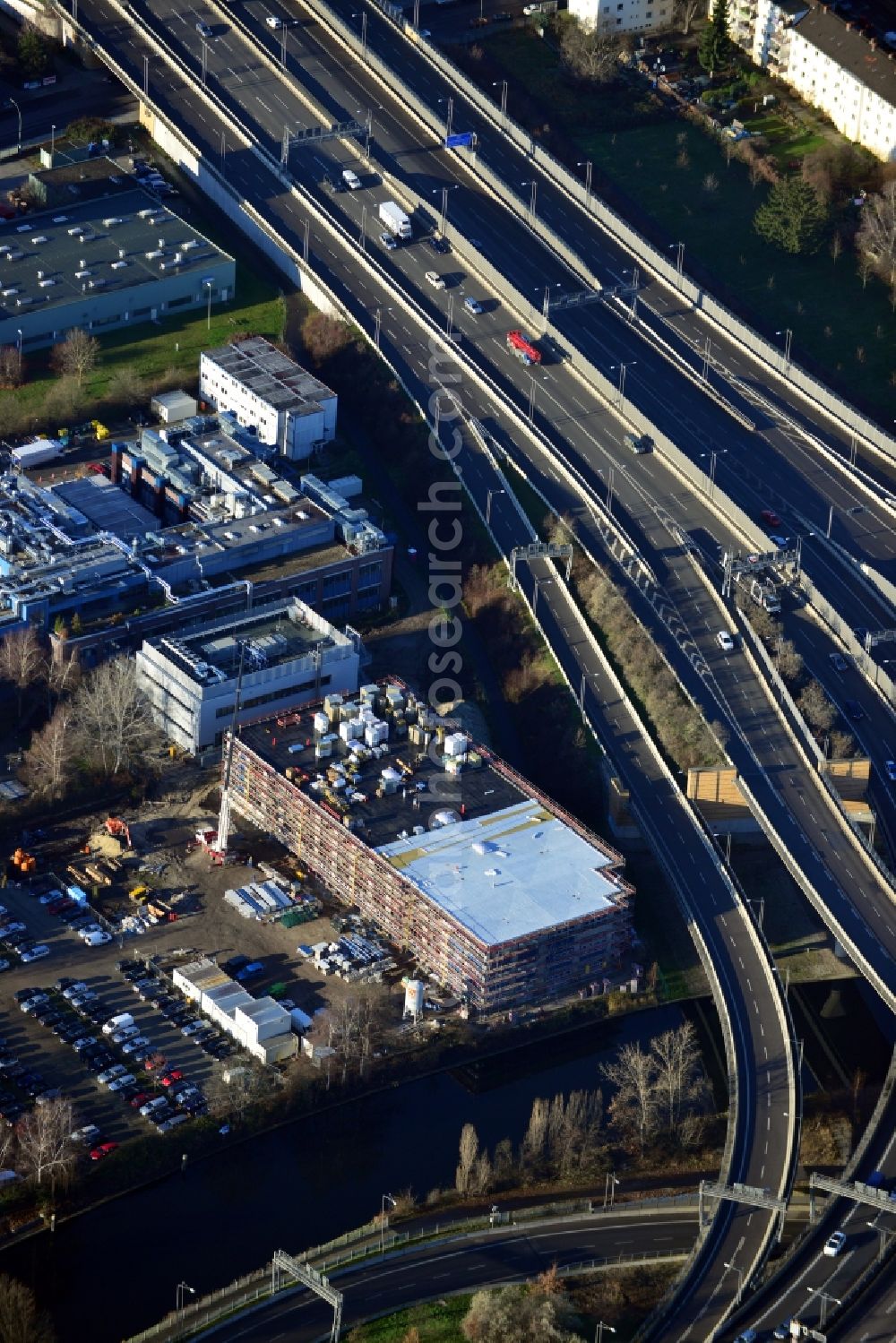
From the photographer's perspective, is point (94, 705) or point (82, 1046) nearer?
point (82, 1046)

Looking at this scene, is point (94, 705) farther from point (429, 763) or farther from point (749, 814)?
point (749, 814)

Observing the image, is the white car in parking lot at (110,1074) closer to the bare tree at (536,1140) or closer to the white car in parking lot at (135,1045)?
the white car in parking lot at (135,1045)

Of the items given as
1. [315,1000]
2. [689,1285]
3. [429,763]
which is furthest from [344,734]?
[689,1285]

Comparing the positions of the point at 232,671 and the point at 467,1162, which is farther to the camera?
the point at 232,671

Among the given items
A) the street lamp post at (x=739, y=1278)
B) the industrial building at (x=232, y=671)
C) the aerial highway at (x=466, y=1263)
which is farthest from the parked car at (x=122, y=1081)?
the street lamp post at (x=739, y=1278)

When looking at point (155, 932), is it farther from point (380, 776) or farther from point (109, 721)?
point (380, 776)

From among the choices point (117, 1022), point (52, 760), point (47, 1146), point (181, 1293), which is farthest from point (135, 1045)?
point (52, 760)

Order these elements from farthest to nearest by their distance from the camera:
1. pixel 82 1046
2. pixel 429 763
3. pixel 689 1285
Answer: pixel 429 763
pixel 82 1046
pixel 689 1285
